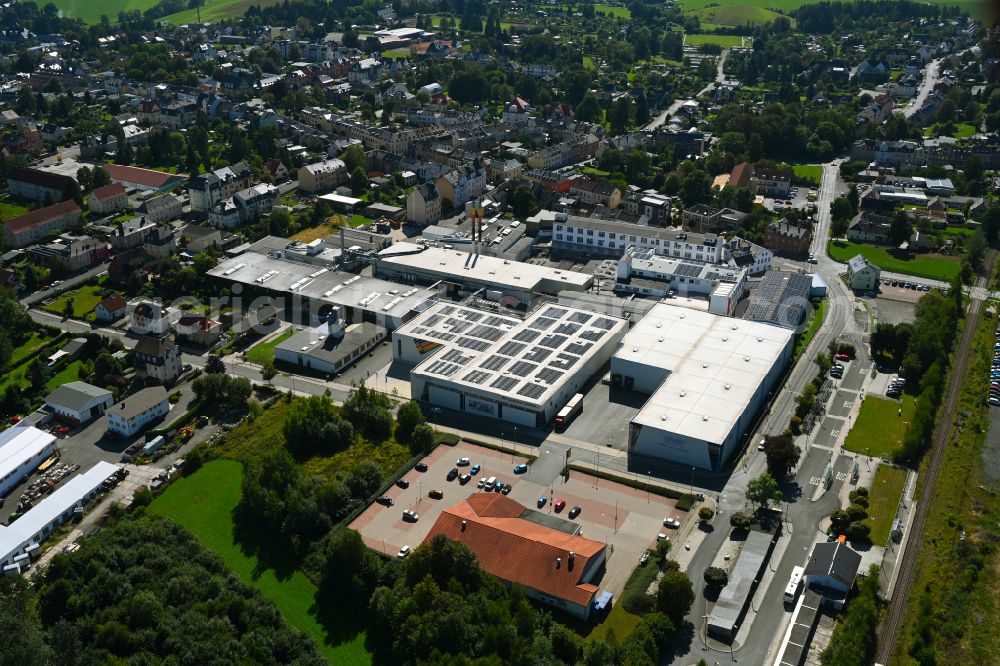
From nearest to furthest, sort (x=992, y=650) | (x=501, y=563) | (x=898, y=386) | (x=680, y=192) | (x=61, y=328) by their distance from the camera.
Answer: (x=992, y=650) → (x=501, y=563) → (x=898, y=386) → (x=61, y=328) → (x=680, y=192)

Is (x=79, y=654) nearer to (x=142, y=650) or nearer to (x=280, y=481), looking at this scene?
(x=142, y=650)

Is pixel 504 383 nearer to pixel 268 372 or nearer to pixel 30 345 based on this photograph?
pixel 268 372

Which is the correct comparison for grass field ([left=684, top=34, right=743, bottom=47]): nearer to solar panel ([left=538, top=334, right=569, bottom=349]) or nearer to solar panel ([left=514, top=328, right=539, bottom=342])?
solar panel ([left=514, top=328, right=539, bottom=342])

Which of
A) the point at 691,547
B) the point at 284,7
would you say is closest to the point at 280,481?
the point at 691,547

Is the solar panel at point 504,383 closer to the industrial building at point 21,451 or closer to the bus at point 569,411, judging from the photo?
the bus at point 569,411

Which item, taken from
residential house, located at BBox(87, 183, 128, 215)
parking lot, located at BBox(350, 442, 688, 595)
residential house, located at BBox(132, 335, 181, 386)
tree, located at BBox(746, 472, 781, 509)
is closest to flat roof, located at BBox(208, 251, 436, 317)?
residential house, located at BBox(132, 335, 181, 386)
